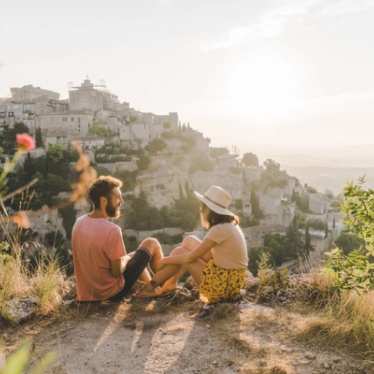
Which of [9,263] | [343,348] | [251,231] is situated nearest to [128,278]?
[9,263]

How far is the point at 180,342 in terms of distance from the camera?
3260 millimetres

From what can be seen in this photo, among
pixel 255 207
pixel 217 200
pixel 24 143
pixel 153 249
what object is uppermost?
pixel 24 143

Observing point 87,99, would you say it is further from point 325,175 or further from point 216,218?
point 325,175

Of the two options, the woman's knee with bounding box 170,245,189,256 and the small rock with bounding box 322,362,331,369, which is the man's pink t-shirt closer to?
the woman's knee with bounding box 170,245,189,256

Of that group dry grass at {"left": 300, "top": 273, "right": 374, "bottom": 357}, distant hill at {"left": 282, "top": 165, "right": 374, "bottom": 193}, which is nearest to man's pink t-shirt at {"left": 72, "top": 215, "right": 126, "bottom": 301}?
dry grass at {"left": 300, "top": 273, "right": 374, "bottom": 357}

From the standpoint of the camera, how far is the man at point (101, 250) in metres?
3.83

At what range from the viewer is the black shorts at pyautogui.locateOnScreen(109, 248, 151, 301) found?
159 inches

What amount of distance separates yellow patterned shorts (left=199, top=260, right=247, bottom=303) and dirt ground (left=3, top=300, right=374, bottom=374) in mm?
145

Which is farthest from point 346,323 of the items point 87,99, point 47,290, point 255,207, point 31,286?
point 87,99

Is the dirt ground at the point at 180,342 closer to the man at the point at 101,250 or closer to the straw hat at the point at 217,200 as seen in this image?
the man at the point at 101,250

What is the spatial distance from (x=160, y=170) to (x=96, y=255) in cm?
3711

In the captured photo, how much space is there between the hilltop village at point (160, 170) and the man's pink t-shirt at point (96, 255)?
28.3m

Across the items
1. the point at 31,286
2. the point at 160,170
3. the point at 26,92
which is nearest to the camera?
the point at 31,286

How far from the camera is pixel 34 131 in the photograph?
4309 centimetres
